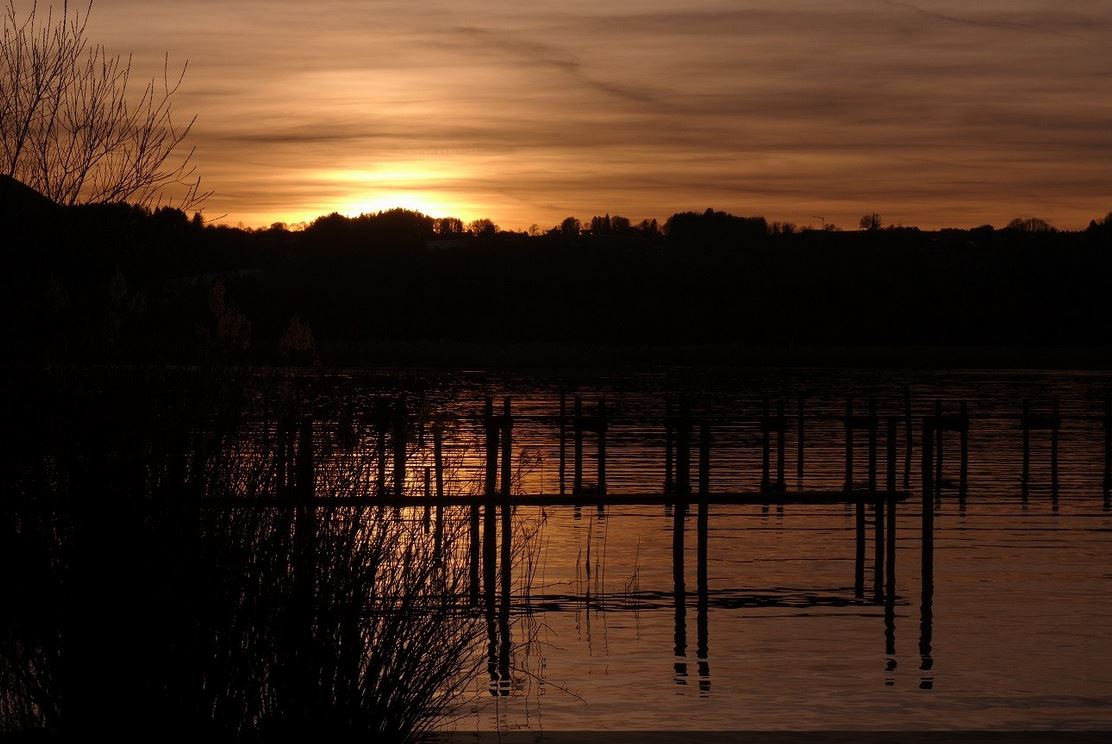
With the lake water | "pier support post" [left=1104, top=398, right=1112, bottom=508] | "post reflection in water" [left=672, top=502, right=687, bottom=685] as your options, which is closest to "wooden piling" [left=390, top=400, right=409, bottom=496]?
the lake water

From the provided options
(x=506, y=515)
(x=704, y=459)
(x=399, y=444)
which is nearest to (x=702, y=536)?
(x=704, y=459)

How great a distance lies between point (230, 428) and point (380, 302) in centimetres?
13072

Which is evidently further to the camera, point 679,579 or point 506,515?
point 679,579

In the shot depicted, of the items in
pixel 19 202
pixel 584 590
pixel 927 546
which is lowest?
pixel 584 590

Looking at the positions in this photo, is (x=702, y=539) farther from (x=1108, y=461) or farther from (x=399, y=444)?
(x=1108, y=461)

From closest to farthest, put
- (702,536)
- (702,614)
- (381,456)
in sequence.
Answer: (381,456) → (702,614) → (702,536)

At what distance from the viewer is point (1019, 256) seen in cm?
14725

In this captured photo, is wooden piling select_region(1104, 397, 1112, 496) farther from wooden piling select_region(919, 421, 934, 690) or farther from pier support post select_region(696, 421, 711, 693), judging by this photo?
pier support post select_region(696, 421, 711, 693)

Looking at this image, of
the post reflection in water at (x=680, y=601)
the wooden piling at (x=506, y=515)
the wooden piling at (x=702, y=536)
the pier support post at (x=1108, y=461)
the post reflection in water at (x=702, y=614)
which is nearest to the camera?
the post reflection in water at (x=702, y=614)

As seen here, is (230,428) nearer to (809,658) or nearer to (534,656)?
(534,656)

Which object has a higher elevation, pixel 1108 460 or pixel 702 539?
pixel 702 539

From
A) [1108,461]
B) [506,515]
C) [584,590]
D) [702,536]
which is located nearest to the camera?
[506,515]

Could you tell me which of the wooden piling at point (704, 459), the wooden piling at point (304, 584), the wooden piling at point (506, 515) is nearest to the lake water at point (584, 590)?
the wooden piling at point (304, 584)

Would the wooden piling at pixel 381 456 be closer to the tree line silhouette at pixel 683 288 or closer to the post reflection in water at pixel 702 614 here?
the post reflection in water at pixel 702 614
